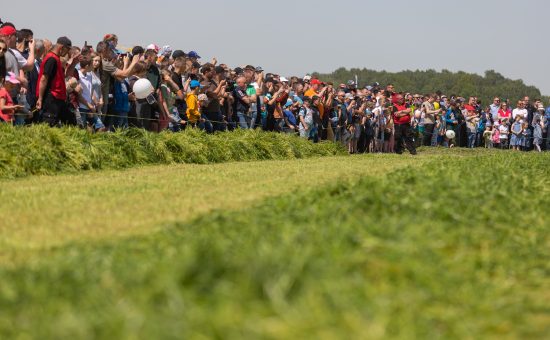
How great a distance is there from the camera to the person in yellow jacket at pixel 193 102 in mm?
22091

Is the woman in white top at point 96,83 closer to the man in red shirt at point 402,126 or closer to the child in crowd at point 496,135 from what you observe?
the man in red shirt at point 402,126

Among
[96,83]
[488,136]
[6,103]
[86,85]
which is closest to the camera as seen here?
[6,103]

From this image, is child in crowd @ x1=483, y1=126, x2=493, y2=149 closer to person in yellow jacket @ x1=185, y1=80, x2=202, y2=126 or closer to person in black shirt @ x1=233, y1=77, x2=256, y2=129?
person in black shirt @ x1=233, y1=77, x2=256, y2=129

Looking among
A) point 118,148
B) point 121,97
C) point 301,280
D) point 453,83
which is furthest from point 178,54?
point 453,83

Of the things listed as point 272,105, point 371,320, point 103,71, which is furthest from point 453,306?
point 272,105

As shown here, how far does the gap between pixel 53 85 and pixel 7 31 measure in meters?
1.22

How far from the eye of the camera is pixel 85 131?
56.4 ft

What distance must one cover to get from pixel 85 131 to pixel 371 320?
12965 mm

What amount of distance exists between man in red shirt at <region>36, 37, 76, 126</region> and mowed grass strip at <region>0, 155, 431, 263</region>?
191 cm

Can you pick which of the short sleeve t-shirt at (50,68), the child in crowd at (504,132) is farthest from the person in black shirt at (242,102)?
the child in crowd at (504,132)

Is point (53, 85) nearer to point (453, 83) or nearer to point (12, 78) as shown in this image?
point (12, 78)

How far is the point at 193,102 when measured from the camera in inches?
877

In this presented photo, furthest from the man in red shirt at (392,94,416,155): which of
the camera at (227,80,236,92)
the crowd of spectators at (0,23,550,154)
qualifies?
the camera at (227,80,236,92)

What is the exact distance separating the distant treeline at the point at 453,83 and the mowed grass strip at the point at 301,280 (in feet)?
330
